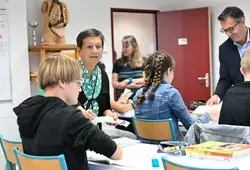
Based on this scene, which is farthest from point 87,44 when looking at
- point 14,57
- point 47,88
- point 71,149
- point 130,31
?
point 130,31

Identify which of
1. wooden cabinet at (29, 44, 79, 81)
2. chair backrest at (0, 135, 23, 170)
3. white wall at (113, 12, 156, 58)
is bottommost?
chair backrest at (0, 135, 23, 170)

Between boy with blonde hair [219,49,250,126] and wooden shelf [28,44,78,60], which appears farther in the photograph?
wooden shelf [28,44,78,60]

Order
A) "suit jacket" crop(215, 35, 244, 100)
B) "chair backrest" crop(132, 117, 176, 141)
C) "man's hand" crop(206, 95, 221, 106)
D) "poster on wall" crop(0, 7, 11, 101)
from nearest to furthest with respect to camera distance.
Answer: "chair backrest" crop(132, 117, 176, 141), "man's hand" crop(206, 95, 221, 106), "suit jacket" crop(215, 35, 244, 100), "poster on wall" crop(0, 7, 11, 101)

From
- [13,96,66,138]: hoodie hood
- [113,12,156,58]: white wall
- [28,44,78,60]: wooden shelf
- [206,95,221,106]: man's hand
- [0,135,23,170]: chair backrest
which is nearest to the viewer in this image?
[13,96,66,138]: hoodie hood

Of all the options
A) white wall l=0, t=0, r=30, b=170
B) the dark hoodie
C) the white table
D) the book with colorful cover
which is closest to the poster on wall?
white wall l=0, t=0, r=30, b=170

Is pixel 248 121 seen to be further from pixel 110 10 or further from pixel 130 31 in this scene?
pixel 130 31

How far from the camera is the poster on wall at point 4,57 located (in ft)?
14.8

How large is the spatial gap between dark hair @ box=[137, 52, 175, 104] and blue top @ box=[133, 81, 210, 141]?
1.3 inches

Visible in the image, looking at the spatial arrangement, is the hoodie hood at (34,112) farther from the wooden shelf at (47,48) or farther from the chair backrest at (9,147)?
the wooden shelf at (47,48)

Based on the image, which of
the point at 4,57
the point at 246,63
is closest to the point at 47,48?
the point at 4,57

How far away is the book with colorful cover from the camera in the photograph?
1.85 meters

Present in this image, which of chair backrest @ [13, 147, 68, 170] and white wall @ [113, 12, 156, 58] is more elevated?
white wall @ [113, 12, 156, 58]

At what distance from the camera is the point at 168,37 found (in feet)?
21.7

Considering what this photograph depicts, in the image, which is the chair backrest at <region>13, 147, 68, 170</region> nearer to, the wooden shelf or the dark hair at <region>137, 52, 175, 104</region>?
the dark hair at <region>137, 52, 175, 104</region>
